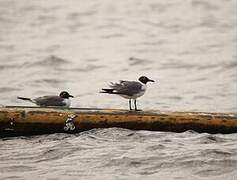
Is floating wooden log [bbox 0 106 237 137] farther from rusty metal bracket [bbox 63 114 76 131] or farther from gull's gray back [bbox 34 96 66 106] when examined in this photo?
gull's gray back [bbox 34 96 66 106]

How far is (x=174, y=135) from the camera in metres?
11.8

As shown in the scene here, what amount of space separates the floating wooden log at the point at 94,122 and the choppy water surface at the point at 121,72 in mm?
130

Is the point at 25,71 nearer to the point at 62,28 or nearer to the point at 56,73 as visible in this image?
the point at 56,73

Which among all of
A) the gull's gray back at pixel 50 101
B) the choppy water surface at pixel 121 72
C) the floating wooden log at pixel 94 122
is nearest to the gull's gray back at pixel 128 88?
the floating wooden log at pixel 94 122

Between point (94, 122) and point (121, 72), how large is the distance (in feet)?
27.8

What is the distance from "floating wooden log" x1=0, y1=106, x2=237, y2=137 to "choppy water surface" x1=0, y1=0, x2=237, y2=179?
5.1 inches

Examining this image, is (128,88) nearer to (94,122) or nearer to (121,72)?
(94,122)

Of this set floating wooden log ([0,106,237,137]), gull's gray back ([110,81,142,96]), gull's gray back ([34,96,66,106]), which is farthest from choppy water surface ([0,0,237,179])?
gull's gray back ([34,96,66,106])

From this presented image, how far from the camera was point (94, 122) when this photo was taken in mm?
11836

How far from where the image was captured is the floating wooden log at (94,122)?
1179 cm

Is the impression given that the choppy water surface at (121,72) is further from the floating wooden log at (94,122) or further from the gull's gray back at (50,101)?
the gull's gray back at (50,101)

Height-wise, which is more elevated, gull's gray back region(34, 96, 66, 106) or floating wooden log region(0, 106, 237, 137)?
gull's gray back region(34, 96, 66, 106)

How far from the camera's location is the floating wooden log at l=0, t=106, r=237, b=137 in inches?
464

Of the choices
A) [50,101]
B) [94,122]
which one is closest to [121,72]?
[50,101]
